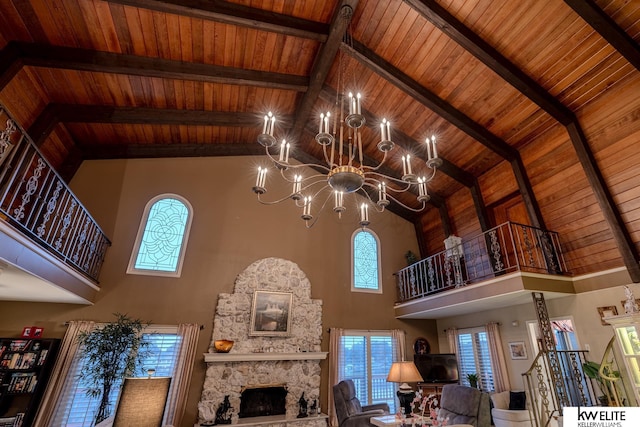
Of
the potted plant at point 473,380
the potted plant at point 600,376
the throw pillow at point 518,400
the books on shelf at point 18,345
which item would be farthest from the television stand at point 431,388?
the books on shelf at point 18,345

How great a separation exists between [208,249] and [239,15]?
173 inches

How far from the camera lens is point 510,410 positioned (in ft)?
17.3

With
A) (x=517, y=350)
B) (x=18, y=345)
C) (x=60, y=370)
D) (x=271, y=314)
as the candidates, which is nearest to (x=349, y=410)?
(x=271, y=314)

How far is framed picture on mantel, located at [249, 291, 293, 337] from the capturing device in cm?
627

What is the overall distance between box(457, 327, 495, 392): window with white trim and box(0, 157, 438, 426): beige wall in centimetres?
92

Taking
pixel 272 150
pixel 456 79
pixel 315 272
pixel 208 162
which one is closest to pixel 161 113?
pixel 208 162

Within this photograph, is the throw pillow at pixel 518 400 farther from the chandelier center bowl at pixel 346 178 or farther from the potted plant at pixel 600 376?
the chandelier center bowl at pixel 346 178

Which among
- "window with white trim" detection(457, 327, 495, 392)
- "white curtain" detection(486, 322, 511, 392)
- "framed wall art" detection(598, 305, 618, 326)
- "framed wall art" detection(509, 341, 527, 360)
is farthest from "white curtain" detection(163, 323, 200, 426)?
"framed wall art" detection(598, 305, 618, 326)

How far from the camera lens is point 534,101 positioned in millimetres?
4785

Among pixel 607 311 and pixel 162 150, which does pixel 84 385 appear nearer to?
pixel 162 150

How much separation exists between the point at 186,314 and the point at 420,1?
6.51m

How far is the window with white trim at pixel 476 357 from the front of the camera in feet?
A: 20.8

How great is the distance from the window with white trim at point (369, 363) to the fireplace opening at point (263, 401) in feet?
4.23

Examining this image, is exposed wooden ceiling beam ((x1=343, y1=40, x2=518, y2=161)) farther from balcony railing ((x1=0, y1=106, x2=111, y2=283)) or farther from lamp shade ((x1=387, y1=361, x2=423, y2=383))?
balcony railing ((x1=0, y1=106, x2=111, y2=283))
